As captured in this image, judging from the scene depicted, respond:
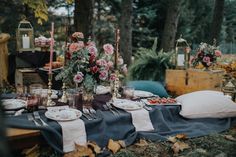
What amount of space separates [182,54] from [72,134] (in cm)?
291

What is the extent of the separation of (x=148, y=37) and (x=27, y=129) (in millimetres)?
7706

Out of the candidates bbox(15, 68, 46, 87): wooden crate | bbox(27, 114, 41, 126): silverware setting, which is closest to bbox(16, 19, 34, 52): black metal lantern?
bbox(15, 68, 46, 87): wooden crate

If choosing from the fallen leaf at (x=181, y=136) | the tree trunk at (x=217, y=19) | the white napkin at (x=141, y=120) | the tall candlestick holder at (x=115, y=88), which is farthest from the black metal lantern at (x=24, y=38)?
the tree trunk at (x=217, y=19)

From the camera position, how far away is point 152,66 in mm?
5480

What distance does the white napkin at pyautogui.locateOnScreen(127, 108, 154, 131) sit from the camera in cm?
259

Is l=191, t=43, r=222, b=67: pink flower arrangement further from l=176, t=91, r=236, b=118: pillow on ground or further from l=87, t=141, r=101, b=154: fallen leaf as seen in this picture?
l=87, t=141, r=101, b=154: fallen leaf

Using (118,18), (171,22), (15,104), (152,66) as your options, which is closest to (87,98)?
(15,104)

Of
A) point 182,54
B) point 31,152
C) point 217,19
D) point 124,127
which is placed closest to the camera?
point 31,152

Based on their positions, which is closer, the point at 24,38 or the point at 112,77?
the point at 112,77

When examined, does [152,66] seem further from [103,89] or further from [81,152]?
[81,152]

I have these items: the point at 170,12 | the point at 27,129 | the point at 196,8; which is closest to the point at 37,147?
the point at 27,129

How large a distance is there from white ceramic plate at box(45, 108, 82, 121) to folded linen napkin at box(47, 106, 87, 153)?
0.11 feet

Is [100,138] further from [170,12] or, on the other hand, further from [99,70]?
[170,12]

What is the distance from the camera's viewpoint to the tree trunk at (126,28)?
6973 millimetres
